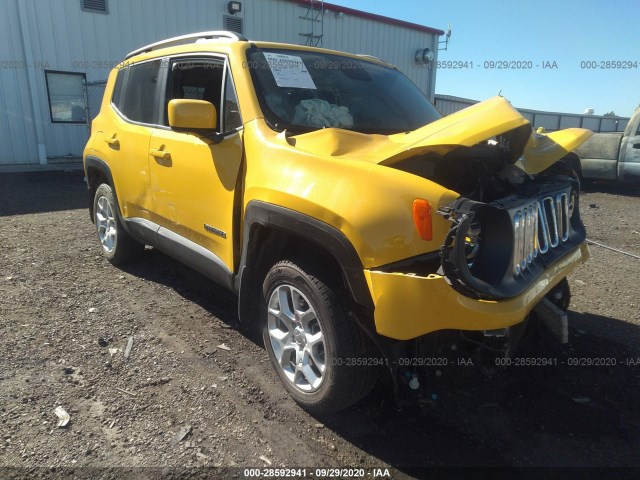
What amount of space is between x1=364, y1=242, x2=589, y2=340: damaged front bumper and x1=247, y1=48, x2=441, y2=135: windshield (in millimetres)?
1274

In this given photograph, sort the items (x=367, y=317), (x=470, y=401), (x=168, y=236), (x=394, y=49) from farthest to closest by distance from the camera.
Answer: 1. (x=394, y=49)
2. (x=168, y=236)
3. (x=470, y=401)
4. (x=367, y=317)

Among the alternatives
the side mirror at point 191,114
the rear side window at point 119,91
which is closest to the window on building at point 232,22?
the rear side window at point 119,91

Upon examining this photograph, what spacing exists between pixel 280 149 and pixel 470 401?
1806 mm

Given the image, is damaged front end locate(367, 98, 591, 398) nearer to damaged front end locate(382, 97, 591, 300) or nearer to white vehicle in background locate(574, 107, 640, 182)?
damaged front end locate(382, 97, 591, 300)

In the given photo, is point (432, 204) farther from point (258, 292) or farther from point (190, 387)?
point (190, 387)

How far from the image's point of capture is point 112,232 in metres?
4.78

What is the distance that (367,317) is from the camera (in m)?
2.22

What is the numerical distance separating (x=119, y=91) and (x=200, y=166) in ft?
6.83

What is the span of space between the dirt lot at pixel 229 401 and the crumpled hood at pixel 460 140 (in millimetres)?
1214

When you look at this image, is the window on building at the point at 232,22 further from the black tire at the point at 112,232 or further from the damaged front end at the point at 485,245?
the damaged front end at the point at 485,245

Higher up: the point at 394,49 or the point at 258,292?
the point at 394,49

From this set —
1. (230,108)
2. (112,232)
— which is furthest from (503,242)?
(112,232)

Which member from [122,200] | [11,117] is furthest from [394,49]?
[122,200]

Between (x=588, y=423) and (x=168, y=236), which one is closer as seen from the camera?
(x=588, y=423)
